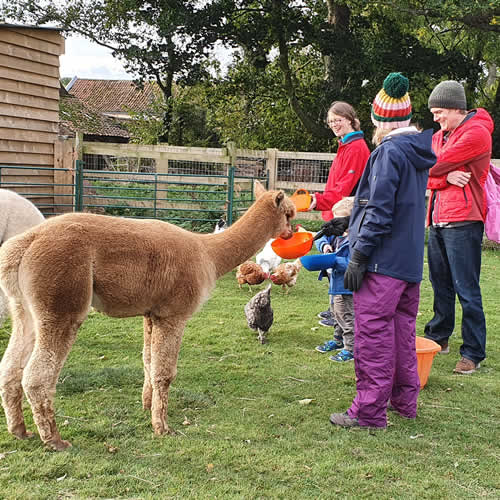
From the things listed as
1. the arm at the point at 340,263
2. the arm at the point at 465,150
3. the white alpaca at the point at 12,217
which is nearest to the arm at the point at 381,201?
the arm at the point at 340,263

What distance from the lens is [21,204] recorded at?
490cm

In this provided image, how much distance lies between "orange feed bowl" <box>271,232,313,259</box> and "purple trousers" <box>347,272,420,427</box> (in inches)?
28.6

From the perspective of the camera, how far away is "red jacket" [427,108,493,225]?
4.96 m

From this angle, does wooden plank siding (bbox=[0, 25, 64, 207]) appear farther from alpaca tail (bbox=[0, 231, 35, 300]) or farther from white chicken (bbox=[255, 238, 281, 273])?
alpaca tail (bbox=[0, 231, 35, 300])

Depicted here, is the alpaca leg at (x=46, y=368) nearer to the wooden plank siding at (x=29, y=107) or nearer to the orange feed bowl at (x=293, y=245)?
the orange feed bowl at (x=293, y=245)

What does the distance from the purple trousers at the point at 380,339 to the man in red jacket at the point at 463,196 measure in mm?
1380

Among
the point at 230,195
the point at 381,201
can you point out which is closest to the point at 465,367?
the point at 381,201

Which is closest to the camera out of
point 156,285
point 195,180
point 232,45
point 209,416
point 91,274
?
point 91,274

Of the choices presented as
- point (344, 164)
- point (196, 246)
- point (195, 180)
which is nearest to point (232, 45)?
point (195, 180)

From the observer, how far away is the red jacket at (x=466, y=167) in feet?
16.3

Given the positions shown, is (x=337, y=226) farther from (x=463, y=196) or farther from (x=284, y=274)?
(x=284, y=274)

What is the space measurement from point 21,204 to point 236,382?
95.1 inches

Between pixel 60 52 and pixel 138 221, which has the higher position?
pixel 60 52

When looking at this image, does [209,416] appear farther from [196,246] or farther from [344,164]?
[344,164]
